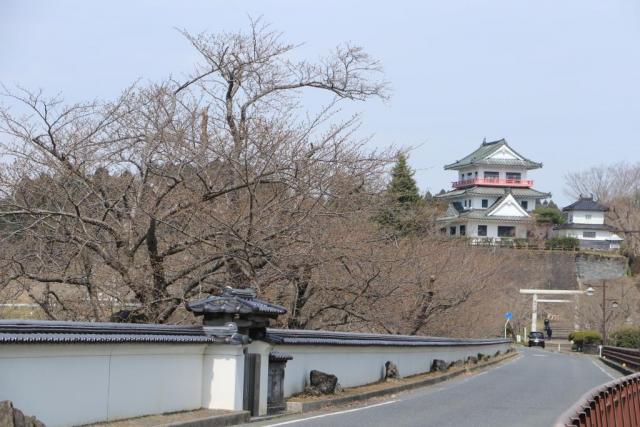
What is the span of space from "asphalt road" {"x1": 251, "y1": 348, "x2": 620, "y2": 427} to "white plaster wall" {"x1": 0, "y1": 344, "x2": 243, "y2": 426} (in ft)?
3.97

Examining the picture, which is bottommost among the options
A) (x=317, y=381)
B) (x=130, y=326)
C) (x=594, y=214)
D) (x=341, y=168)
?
(x=317, y=381)

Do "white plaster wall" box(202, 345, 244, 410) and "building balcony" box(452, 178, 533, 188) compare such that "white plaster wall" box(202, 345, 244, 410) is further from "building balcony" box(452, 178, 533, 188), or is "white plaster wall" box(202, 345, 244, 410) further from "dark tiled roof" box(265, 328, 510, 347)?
"building balcony" box(452, 178, 533, 188)

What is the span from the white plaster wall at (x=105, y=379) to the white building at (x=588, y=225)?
102 metres

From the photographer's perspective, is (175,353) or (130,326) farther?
(175,353)

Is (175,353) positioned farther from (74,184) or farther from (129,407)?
(74,184)

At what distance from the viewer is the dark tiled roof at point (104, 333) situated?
9.87 meters

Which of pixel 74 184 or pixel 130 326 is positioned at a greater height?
pixel 74 184

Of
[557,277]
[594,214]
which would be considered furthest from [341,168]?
[594,214]

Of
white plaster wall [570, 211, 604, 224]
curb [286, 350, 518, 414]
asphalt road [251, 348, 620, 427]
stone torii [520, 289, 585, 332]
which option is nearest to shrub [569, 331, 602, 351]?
stone torii [520, 289, 585, 332]

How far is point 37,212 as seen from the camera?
1662 centimetres

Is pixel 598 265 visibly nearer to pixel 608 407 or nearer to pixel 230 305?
pixel 230 305

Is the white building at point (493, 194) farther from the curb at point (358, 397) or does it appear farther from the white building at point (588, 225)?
the curb at point (358, 397)

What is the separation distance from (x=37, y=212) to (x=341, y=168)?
6.38 metres

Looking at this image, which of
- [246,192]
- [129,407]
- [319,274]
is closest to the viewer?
[129,407]
